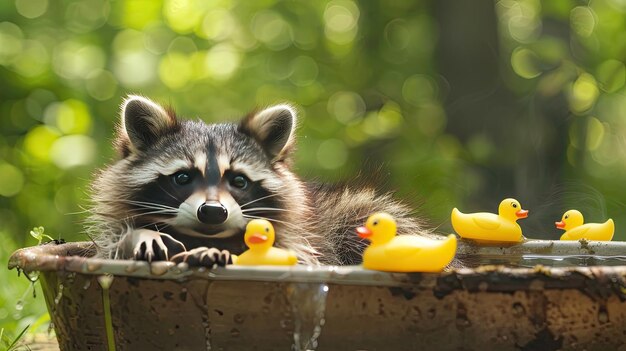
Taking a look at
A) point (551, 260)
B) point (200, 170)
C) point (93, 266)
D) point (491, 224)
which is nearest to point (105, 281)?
point (93, 266)

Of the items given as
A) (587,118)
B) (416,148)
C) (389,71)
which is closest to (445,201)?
(416,148)

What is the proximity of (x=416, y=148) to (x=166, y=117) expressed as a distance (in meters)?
3.72

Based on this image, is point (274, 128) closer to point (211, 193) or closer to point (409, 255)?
point (211, 193)

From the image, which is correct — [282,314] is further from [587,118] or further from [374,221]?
[587,118]

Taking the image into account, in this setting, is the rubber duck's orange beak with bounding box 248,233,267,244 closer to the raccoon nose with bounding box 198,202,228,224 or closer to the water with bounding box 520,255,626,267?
the raccoon nose with bounding box 198,202,228,224

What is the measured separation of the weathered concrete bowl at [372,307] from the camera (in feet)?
6.48

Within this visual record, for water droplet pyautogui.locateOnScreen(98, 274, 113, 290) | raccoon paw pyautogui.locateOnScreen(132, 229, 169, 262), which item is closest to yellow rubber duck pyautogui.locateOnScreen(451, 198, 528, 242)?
raccoon paw pyautogui.locateOnScreen(132, 229, 169, 262)

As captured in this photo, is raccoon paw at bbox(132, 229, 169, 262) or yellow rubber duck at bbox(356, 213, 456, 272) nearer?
yellow rubber duck at bbox(356, 213, 456, 272)

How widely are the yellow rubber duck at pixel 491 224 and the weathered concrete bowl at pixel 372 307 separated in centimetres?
101

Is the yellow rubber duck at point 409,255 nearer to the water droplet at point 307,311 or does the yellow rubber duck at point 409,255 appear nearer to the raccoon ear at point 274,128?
the water droplet at point 307,311

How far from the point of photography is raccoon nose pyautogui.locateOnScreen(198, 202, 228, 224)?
2.48 meters

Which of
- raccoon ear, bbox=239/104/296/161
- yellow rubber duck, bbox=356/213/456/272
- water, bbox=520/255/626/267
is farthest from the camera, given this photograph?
water, bbox=520/255/626/267

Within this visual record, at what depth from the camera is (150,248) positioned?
2.16 m

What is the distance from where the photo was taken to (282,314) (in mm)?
2043
